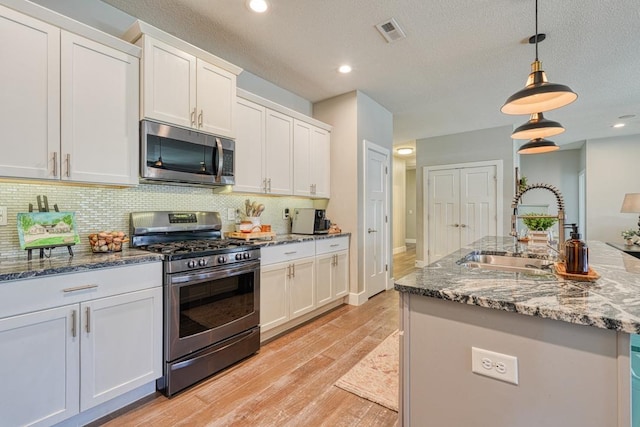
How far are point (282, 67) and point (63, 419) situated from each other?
10.4 feet

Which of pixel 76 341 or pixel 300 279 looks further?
pixel 300 279

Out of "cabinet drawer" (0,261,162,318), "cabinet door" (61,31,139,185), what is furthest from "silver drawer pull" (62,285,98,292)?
"cabinet door" (61,31,139,185)

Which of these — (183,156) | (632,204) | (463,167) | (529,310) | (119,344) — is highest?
(463,167)

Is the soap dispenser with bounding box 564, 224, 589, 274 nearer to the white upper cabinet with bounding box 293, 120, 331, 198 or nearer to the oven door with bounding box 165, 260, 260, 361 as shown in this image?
the oven door with bounding box 165, 260, 260, 361

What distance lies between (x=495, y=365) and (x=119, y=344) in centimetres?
189

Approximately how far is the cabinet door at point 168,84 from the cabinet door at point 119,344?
1249 mm

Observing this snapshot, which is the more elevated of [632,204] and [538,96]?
[538,96]

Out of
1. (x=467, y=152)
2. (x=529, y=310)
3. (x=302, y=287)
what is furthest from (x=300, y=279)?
(x=467, y=152)

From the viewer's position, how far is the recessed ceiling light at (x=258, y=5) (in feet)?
6.82

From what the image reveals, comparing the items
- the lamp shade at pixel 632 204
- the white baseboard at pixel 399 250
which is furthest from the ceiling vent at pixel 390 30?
the white baseboard at pixel 399 250

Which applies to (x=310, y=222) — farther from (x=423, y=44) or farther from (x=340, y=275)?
(x=423, y=44)

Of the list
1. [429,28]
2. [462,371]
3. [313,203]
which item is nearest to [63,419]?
[462,371]

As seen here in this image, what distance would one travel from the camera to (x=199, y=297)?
2.00 meters

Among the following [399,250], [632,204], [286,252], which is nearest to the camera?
[286,252]
